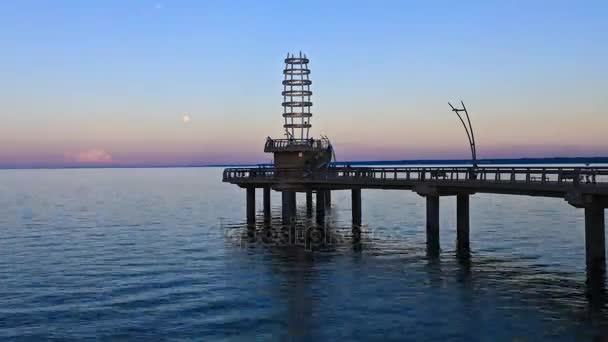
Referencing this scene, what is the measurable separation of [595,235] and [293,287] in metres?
15.2

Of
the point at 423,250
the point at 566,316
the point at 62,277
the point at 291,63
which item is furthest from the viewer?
the point at 291,63

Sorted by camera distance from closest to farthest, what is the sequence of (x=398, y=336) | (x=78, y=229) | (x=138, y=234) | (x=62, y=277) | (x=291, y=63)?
(x=398, y=336) → (x=62, y=277) → (x=138, y=234) → (x=78, y=229) → (x=291, y=63)

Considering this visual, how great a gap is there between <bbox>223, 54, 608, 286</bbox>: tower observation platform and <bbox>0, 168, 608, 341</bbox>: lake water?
7.82 feet

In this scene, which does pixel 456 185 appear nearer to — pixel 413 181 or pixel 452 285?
pixel 413 181

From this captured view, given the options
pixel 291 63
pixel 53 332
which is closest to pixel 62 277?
pixel 53 332

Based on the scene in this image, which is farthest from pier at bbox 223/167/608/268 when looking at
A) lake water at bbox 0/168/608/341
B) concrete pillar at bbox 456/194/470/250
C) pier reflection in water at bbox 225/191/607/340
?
lake water at bbox 0/168/608/341

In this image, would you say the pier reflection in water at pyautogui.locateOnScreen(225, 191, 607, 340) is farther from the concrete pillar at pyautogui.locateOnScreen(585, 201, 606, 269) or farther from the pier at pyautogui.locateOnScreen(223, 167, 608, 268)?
the pier at pyautogui.locateOnScreen(223, 167, 608, 268)

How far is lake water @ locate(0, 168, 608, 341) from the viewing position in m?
22.4

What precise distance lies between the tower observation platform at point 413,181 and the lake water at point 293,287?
2382 millimetres

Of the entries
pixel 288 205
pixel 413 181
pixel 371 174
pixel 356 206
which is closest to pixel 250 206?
pixel 288 205

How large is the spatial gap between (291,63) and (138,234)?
80.9ft

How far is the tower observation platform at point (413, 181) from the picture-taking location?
3042cm

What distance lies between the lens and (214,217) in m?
72.1

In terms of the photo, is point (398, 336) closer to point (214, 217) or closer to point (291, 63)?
point (291, 63)
